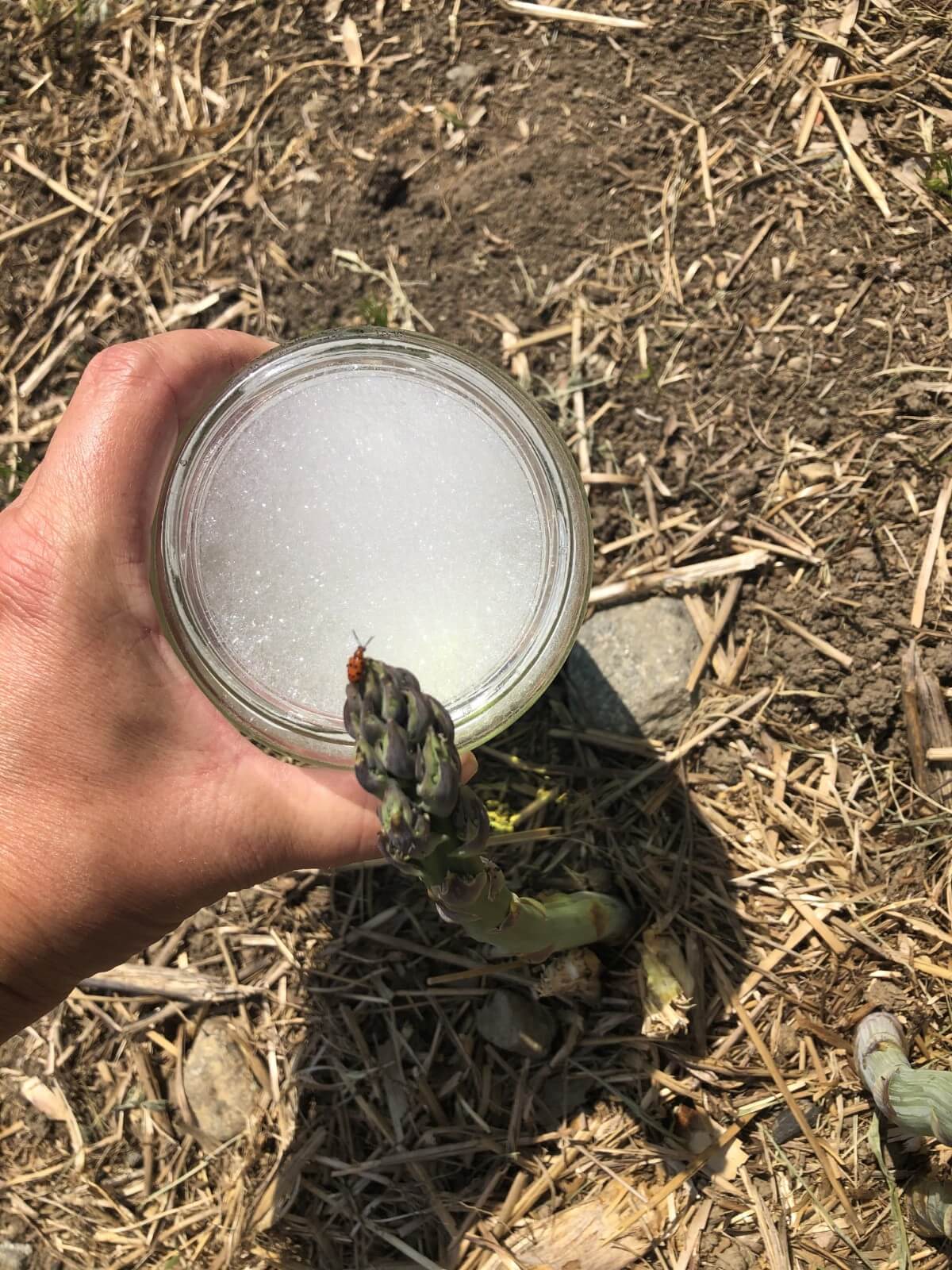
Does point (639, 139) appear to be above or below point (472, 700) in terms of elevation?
above

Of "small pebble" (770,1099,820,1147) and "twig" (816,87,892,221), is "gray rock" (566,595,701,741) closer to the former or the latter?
"small pebble" (770,1099,820,1147)

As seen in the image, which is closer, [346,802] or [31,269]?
[346,802]

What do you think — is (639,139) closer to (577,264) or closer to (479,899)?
(577,264)

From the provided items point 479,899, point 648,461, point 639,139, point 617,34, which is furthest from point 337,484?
point 617,34

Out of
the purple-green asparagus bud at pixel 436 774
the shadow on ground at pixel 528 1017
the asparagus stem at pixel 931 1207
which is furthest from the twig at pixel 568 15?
the asparagus stem at pixel 931 1207

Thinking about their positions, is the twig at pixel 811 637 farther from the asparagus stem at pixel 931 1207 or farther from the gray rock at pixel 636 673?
the asparagus stem at pixel 931 1207

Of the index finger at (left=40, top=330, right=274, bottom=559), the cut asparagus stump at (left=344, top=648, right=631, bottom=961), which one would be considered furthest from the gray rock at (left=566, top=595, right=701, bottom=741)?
the index finger at (left=40, top=330, right=274, bottom=559)

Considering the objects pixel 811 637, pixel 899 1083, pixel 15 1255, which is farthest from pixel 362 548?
pixel 15 1255

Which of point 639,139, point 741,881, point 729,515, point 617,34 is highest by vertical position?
point 617,34
